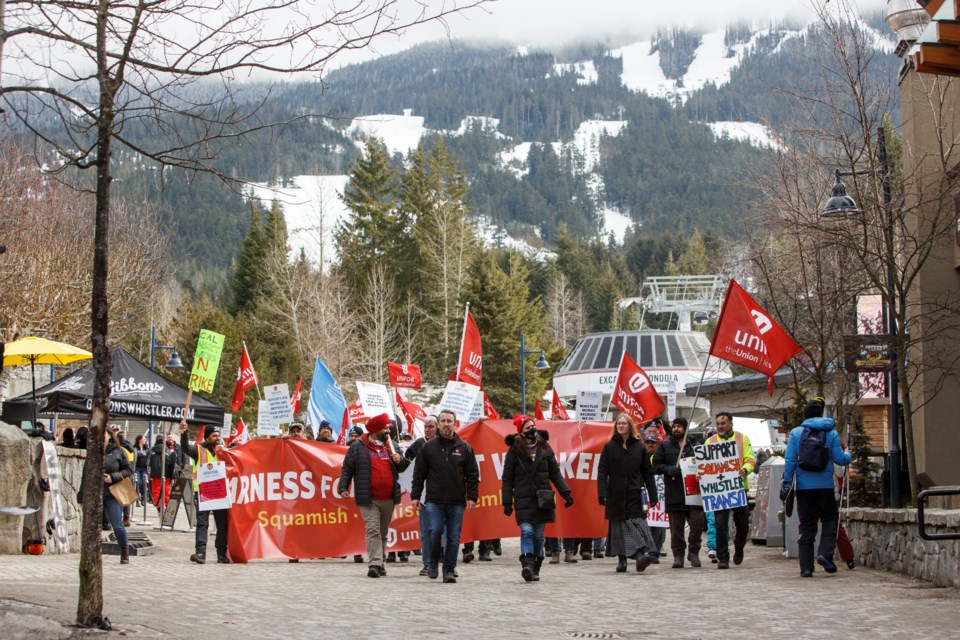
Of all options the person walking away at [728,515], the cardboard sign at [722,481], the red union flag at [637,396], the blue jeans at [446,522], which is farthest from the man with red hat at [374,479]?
the red union flag at [637,396]

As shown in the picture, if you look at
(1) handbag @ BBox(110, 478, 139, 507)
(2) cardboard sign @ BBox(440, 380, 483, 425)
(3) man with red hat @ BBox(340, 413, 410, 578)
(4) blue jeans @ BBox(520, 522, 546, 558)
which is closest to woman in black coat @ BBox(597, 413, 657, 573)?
(4) blue jeans @ BBox(520, 522, 546, 558)

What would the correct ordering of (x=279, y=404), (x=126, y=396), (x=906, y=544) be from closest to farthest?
1. (x=906, y=544)
2. (x=126, y=396)
3. (x=279, y=404)

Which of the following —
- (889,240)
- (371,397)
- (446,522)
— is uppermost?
(889,240)

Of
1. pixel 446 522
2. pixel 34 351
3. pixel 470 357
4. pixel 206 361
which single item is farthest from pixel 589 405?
pixel 446 522

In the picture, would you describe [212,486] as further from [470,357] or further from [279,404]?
[279,404]

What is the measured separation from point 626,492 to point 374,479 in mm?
2944

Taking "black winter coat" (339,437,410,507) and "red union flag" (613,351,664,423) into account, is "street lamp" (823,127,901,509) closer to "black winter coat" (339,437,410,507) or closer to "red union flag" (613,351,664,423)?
"red union flag" (613,351,664,423)

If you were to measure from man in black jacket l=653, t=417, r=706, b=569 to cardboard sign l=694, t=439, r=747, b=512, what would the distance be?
0.28m

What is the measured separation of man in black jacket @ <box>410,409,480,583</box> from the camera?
14.4 m

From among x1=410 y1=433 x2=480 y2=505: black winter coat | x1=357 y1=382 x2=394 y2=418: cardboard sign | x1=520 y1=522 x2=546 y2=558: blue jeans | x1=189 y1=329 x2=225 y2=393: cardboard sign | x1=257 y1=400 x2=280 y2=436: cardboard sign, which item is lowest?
x1=520 y1=522 x2=546 y2=558: blue jeans

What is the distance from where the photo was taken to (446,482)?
1445cm

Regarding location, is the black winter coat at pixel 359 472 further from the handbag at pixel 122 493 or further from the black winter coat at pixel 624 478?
the handbag at pixel 122 493

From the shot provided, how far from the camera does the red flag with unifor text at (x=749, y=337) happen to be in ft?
55.3

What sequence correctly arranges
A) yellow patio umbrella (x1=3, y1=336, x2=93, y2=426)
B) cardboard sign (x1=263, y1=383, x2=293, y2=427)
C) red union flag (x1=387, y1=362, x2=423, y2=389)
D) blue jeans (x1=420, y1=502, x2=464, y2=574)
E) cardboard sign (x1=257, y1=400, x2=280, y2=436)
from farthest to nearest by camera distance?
red union flag (x1=387, y1=362, x2=423, y2=389) → cardboard sign (x1=257, y1=400, x2=280, y2=436) → cardboard sign (x1=263, y1=383, x2=293, y2=427) → yellow patio umbrella (x1=3, y1=336, x2=93, y2=426) → blue jeans (x1=420, y1=502, x2=464, y2=574)
